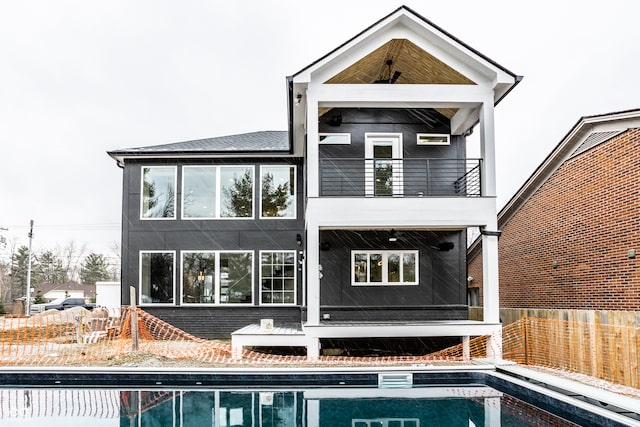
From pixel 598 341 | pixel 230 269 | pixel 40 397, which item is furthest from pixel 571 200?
pixel 40 397

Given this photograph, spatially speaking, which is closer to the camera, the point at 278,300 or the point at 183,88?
the point at 278,300

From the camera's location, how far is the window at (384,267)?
13633mm

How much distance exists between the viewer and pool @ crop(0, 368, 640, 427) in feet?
24.9

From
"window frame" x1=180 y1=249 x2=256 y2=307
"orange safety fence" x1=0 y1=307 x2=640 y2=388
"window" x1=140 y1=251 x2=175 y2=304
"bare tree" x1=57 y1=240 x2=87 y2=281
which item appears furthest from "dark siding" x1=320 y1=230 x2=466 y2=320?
"bare tree" x1=57 y1=240 x2=87 y2=281

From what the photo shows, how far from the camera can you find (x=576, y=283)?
12.4 meters

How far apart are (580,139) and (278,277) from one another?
805cm

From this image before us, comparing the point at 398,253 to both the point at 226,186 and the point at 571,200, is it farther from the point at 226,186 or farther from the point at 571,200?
the point at 226,186

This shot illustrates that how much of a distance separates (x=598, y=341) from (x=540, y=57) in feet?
93.4

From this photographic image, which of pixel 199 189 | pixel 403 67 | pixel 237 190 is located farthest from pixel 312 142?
pixel 199 189

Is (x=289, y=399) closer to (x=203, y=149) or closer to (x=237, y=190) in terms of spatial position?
(x=237, y=190)

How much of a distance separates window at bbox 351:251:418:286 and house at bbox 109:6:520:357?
0.02 m

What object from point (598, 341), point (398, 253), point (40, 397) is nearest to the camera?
point (598, 341)

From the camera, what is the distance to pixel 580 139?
12031 mm

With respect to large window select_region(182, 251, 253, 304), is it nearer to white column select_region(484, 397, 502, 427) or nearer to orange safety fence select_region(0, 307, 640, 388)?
orange safety fence select_region(0, 307, 640, 388)
